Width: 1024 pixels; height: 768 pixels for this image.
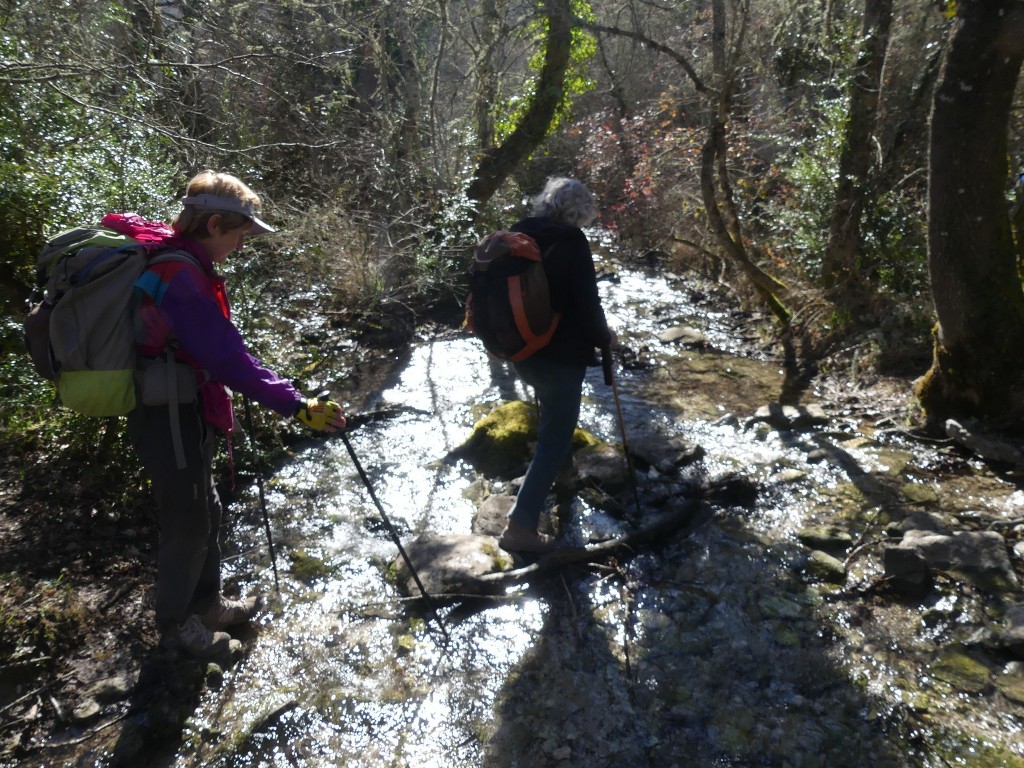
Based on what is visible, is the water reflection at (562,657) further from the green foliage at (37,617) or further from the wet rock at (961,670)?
the green foliage at (37,617)

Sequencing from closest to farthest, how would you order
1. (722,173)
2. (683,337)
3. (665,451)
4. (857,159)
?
(665,451) < (857,159) < (722,173) < (683,337)

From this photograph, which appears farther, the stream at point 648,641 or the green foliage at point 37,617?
the green foliage at point 37,617

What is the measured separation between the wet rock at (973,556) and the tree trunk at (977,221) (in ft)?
5.69

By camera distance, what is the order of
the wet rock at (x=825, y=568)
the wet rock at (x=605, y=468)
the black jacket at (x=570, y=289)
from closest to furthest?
the black jacket at (x=570, y=289), the wet rock at (x=825, y=568), the wet rock at (x=605, y=468)

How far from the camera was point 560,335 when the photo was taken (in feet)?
12.5

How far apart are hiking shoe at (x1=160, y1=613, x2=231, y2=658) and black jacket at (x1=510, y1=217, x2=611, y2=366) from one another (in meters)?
2.17

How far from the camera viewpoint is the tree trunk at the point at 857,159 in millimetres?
7418

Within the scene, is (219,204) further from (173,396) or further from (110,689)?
(110,689)

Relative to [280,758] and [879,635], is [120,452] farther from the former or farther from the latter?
[879,635]

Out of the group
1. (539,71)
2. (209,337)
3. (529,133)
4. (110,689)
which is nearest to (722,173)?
(529,133)

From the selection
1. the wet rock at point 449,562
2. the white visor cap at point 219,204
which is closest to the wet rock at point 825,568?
the wet rock at point 449,562

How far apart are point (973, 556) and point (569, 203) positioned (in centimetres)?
302

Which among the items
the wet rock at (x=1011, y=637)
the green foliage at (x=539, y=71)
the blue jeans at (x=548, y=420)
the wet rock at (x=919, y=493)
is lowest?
the wet rock at (x=919, y=493)

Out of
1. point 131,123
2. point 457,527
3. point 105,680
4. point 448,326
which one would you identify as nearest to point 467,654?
point 457,527
